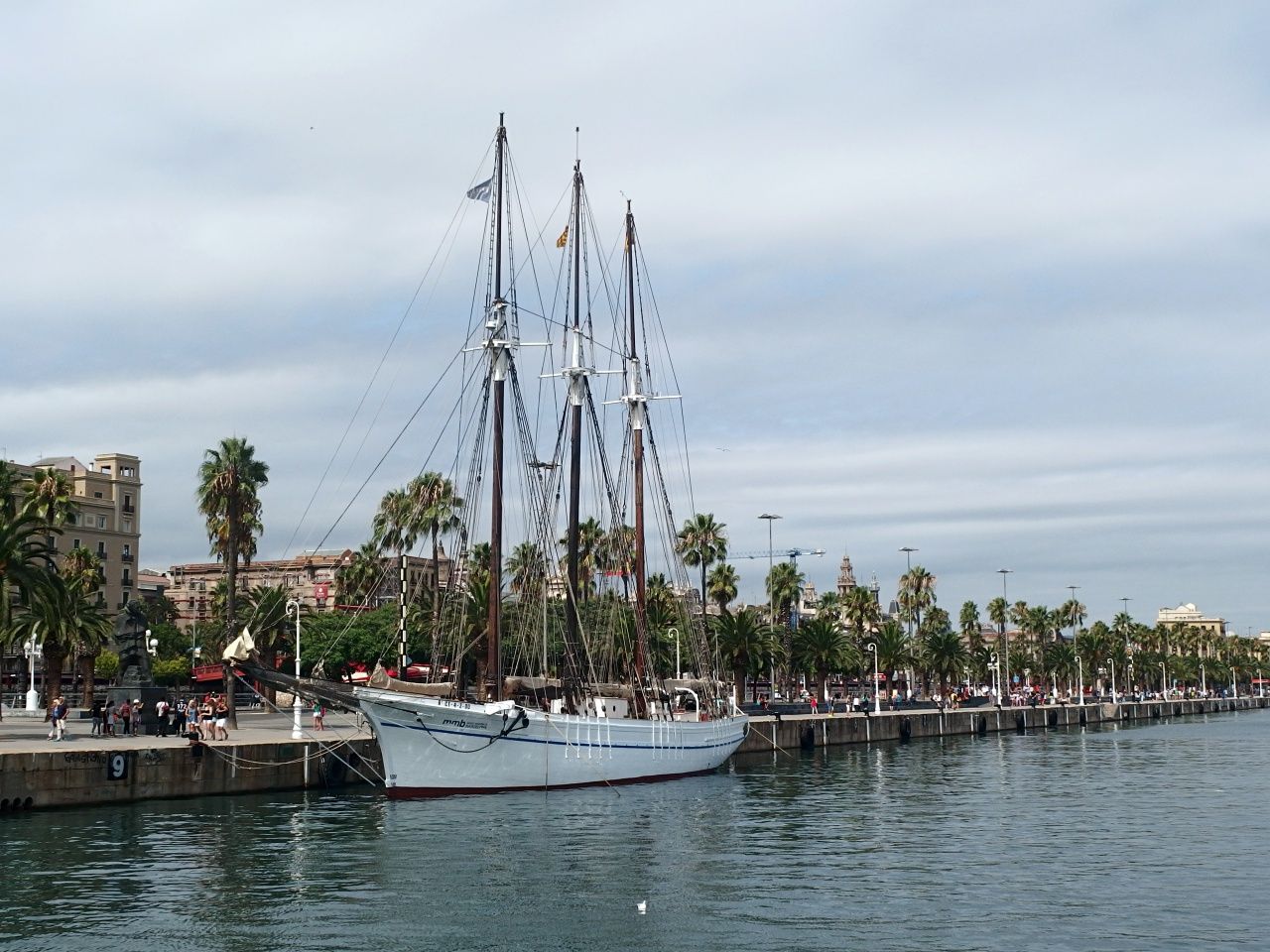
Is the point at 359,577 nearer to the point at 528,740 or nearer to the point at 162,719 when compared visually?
the point at 162,719

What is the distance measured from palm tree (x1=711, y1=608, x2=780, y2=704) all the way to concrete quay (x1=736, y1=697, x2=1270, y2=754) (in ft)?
16.8

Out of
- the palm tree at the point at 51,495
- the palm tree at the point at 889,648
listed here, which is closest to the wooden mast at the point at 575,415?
the palm tree at the point at 51,495

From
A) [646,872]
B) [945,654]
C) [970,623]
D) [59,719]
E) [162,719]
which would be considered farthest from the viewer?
[970,623]

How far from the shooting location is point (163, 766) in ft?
174

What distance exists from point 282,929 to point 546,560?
119 ft

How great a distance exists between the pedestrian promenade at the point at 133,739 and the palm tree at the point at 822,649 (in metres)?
53.6

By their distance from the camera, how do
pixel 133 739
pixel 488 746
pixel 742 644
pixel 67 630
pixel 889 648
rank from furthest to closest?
pixel 889 648, pixel 742 644, pixel 67 630, pixel 133 739, pixel 488 746

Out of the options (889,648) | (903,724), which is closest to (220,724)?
(903,724)

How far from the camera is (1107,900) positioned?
3434 cm

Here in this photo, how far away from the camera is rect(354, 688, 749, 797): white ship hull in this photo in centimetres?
5425

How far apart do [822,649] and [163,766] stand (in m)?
80.8

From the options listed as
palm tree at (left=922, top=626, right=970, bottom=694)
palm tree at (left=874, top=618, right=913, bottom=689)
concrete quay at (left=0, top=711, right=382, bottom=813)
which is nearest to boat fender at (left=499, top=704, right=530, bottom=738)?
concrete quay at (left=0, top=711, right=382, bottom=813)

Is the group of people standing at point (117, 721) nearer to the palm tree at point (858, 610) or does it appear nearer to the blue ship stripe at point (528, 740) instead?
the blue ship stripe at point (528, 740)

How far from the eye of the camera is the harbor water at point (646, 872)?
98.6 ft
